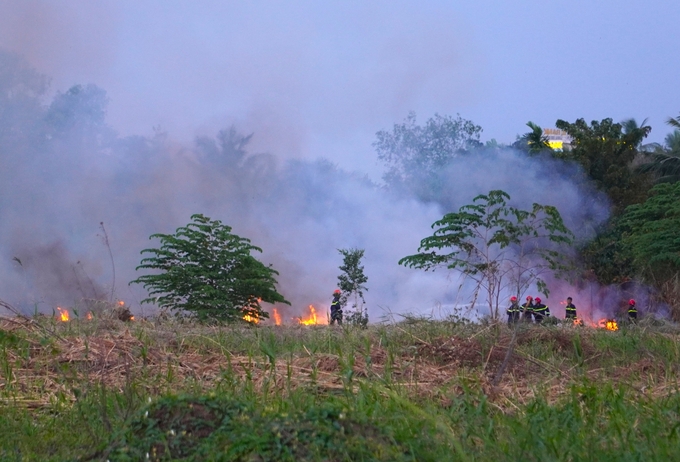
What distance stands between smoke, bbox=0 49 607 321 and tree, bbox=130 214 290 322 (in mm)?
11847

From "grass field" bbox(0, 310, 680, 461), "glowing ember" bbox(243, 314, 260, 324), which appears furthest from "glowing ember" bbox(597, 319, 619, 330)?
"glowing ember" bbox(243, 314, 260, 324)

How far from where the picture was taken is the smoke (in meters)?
29.6

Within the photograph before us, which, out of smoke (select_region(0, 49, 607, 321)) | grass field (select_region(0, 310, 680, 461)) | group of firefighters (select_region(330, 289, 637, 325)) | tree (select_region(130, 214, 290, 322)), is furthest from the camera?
smoke (select_region(0, 49, 607, 321))

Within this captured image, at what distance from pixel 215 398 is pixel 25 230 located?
95.4 ft

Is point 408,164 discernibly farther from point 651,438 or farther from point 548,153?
point 651,438

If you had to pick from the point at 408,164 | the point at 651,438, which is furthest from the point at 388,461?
the point at 408,164

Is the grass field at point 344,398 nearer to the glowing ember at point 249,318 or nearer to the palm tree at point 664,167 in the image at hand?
the glowing ember at point 249,318

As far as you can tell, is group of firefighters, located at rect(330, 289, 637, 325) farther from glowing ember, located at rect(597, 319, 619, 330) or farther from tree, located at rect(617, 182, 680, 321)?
tree, located at rect(617, 182, 680, 321)

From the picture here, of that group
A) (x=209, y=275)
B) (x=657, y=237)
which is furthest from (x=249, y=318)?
(x=657, y=237)

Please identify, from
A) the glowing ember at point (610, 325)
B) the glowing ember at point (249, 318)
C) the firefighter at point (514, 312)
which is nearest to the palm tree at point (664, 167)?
the glowing ember at point (610, 325)

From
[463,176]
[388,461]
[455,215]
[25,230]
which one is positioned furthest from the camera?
[463,176]

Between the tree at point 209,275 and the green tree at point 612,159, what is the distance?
735 inches

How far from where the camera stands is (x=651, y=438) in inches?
133

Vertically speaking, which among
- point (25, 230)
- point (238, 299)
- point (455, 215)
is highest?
point (25, 230)
